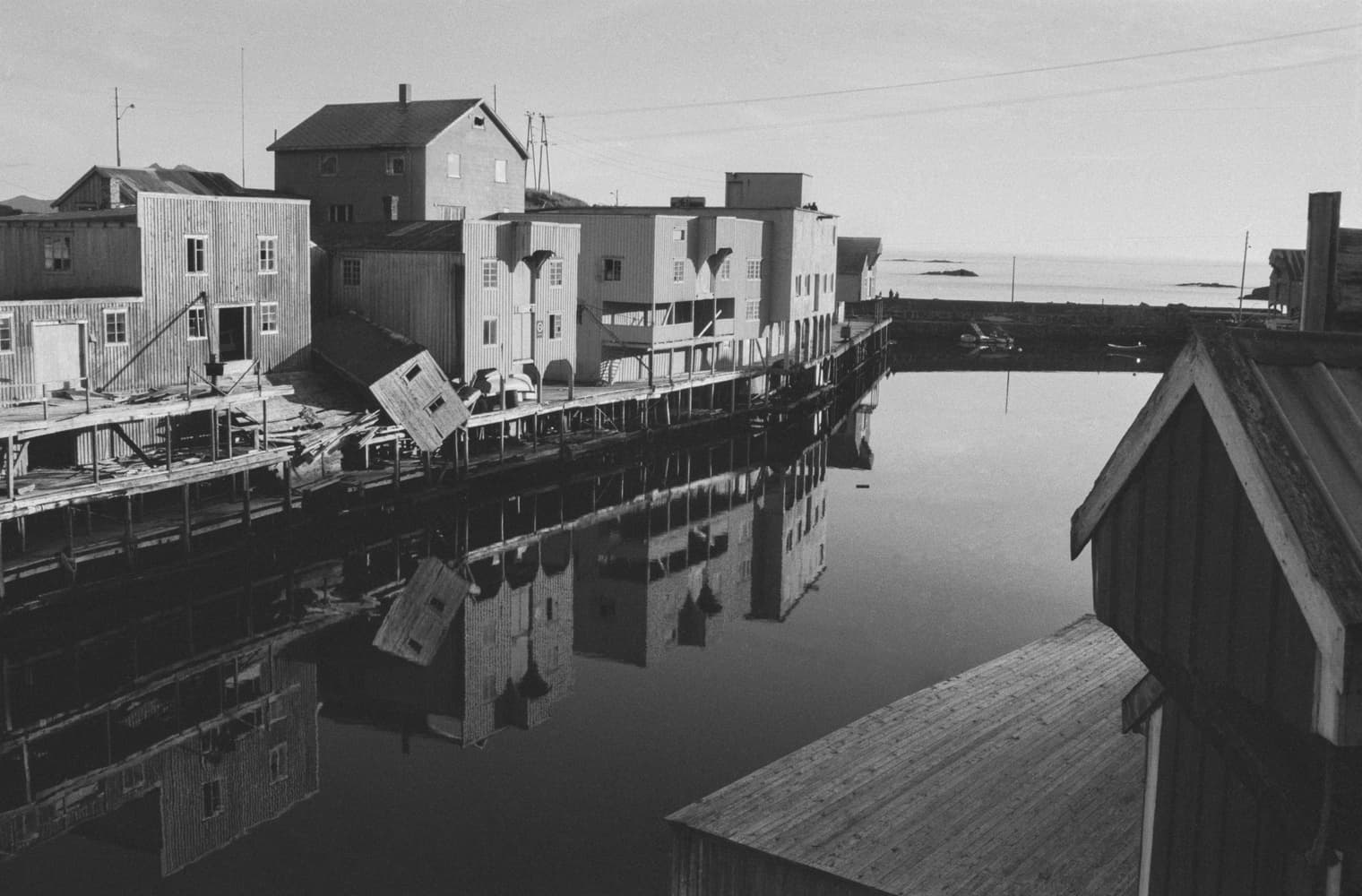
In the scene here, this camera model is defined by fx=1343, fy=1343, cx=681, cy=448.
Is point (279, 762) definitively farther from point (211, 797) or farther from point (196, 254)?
point (196, 254)

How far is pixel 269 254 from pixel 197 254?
2.87 metres

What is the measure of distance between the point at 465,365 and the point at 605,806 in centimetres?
2633

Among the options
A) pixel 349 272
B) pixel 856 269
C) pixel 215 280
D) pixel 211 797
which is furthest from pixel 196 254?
pixel 856 269

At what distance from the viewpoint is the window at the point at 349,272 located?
4578cm

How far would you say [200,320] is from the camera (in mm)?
38281

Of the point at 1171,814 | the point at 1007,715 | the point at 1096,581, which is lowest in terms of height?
the point at 1007,715

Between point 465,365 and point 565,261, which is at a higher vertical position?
point 565,261

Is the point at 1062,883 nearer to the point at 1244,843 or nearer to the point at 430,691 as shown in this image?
the point at 1244,843

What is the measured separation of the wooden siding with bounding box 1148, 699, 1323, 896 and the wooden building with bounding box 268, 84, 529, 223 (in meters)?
55.9

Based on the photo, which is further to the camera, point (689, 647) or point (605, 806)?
point (689, 647)

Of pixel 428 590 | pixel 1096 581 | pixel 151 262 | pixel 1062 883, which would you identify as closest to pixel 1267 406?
pixel 1096 581

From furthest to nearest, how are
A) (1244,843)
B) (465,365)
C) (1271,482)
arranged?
(465,365) → (1244,843) → (1271,482)

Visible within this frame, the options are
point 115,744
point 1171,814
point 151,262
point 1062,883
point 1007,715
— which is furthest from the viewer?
point 151,262

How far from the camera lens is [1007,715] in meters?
17.6
